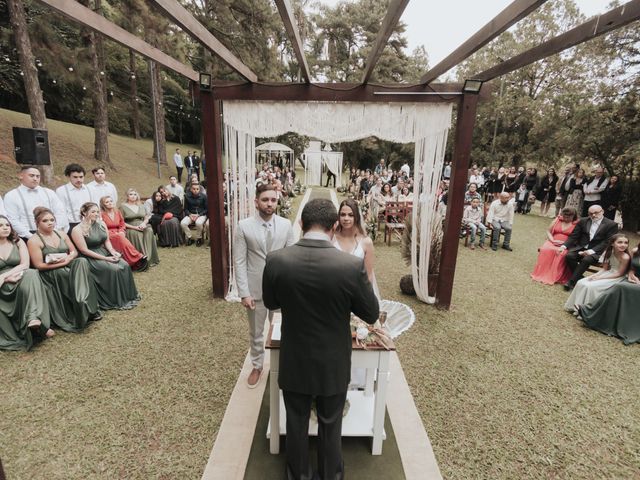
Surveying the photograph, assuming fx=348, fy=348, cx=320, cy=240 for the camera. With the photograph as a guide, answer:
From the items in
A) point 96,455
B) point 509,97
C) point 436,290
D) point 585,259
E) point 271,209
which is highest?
point 509,97

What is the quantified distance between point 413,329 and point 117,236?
17.1 feet

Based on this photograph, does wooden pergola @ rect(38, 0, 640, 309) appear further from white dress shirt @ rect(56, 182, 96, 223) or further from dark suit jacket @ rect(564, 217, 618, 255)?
dark suit jacket @ rect(564, 217, 618, 255)

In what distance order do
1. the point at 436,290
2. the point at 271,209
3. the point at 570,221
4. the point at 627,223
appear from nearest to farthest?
1. the point at 271,209
2. the point at 436,290
3. the point at 570,221
4. the point at 627,223

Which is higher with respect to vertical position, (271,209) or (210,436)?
(271,209)

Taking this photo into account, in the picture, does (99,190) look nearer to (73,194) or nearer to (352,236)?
(73,194)

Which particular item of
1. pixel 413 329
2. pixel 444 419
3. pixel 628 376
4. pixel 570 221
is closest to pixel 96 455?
pixel 444 419

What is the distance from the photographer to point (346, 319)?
6.41 feet

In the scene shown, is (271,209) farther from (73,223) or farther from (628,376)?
(73,223)

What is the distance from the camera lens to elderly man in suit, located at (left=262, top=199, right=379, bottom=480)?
5.90ft

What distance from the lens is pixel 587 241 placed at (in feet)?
20.6

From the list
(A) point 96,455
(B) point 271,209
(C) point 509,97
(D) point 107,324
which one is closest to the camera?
(A) point 96,455

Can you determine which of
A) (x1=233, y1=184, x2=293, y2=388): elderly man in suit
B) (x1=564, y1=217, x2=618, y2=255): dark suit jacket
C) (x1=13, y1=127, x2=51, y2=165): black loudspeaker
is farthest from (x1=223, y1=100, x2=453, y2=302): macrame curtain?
(x1=13, y1=127, x2=51, y2=165): black loudspeaker

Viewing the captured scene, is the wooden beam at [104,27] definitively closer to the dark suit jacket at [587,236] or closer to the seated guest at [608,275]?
the seated guest at [608,275]

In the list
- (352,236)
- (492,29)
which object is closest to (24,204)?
(352,236)
